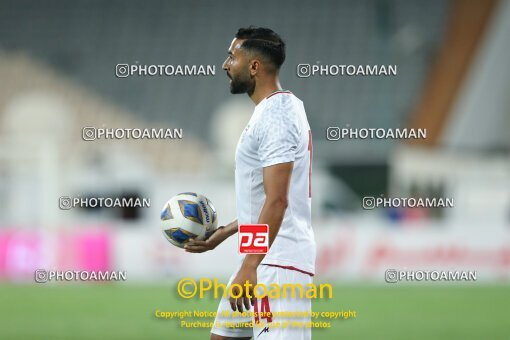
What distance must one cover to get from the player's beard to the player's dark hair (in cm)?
13

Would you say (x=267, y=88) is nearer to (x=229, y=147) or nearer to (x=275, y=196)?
(x=275, y=196)

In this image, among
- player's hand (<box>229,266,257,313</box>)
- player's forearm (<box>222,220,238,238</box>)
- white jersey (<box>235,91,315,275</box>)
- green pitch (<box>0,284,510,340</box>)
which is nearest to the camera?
player's hand (<box>229,266,257,313</box>)

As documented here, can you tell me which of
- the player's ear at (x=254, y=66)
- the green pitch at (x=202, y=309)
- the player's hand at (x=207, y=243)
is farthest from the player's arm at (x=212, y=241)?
the green pitch at (x=202, y=309)

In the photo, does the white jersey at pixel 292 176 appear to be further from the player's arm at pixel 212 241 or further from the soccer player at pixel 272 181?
the player's arm at pixel 212 241

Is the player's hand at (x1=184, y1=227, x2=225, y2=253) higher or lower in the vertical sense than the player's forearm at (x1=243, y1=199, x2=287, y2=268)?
higher

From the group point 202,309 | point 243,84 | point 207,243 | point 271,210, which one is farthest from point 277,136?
point 202,309

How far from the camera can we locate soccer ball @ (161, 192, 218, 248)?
5305 mm

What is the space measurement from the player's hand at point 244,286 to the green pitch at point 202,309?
6041mm

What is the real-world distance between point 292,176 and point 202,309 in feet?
28.7

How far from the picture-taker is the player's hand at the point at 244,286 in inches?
177

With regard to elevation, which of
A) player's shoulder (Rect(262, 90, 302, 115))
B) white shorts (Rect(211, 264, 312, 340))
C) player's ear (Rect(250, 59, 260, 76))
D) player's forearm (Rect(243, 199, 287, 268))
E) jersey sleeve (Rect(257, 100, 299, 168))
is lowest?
white shorts (Rect(211, 264, 312, 340))

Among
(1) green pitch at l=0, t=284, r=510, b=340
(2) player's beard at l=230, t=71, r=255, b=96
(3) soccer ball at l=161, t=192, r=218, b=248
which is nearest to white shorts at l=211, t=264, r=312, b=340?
(3) soccer ball at l=161, t=192, r=218, b=248

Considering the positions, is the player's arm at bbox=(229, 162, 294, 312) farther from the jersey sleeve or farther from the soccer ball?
the soccer ball

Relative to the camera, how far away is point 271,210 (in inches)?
177
